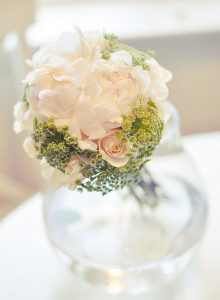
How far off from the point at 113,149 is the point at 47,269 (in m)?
0.32

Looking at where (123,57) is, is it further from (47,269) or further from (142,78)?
(47,269)

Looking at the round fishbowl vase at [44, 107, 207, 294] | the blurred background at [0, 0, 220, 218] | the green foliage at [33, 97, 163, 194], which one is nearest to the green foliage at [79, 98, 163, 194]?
the green foliage at [33, 97, 163, 194]

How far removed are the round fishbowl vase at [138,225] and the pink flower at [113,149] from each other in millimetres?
157

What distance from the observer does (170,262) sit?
27.7 inches

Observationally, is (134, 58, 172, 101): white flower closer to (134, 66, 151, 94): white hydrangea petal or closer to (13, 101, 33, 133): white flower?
(134, 66, 151, 94): white hydrangea petal

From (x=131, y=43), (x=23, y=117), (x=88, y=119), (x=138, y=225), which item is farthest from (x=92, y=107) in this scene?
(x=131, y=43)

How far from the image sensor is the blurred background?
138cm

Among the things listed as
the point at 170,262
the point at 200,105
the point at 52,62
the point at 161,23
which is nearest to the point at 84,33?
the point at 52,62

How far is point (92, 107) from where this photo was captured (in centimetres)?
51

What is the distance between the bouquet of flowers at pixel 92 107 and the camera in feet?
1.69

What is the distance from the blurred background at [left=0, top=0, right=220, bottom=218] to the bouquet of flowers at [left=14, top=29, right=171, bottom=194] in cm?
84

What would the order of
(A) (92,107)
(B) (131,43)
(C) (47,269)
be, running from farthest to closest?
1. (B) (131,43)
2. (C) (47,269)
3. (A) (92,107)

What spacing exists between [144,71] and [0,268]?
0.41m

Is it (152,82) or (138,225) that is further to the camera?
(138,225)
